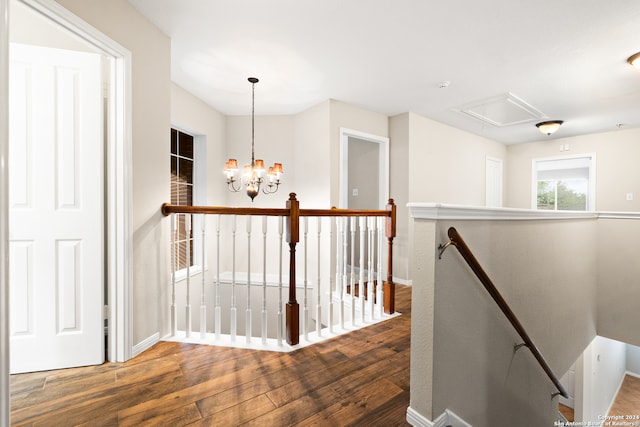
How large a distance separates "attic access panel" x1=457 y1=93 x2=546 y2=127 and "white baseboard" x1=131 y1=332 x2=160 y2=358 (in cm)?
445

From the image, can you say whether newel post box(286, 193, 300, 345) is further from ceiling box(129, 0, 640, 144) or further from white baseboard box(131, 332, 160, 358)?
ceiling box(129, 0, 640, 144)

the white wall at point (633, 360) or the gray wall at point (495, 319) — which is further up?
the gray wall at point (495, 319)

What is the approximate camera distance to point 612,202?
4.99 metres

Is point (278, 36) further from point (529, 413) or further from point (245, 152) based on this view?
point (529, 413)

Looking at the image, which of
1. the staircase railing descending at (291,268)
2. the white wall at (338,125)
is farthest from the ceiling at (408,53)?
the staircase railing descending at (291,268)

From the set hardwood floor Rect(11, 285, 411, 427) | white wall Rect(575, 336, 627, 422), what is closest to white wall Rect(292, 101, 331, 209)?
hardwood floor Rect(11, 285, 411, 427)

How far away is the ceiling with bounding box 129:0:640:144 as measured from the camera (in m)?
2.02

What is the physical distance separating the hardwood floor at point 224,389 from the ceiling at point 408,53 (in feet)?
8.29

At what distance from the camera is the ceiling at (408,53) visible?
6.61 feet

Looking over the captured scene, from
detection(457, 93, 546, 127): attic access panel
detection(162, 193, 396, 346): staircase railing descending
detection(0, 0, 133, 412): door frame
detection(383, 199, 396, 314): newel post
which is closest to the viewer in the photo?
detection(0, 0, 133, 412): door frame

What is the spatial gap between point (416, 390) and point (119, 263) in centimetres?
203

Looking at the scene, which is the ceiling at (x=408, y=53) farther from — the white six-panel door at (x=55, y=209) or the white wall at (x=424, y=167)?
the white six-panel door at (x=55, y=209)

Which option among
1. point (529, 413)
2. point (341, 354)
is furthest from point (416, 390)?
point (529, 413)

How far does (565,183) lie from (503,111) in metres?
2.94
